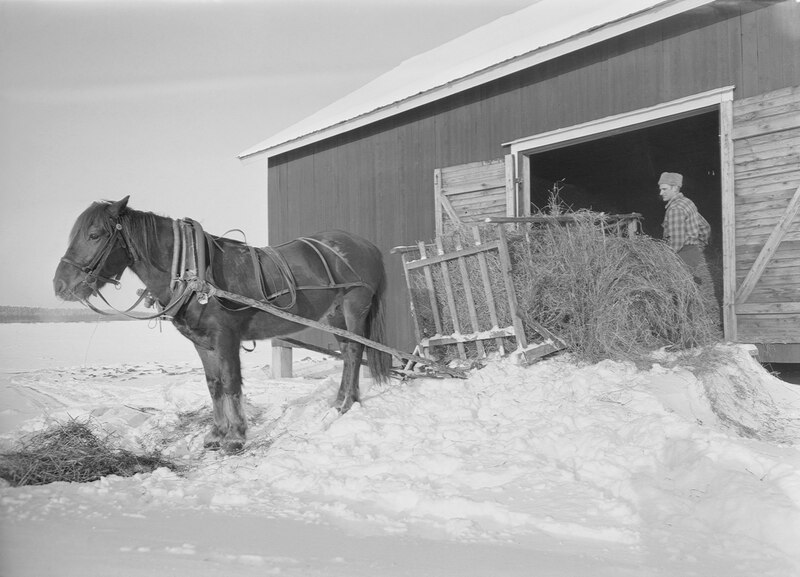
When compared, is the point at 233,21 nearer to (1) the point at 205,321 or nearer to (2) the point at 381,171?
(1) the point at 205,321

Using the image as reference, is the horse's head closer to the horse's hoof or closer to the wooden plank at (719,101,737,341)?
the horse's hoof

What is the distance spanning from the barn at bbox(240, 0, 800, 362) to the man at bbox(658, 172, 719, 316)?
35cm

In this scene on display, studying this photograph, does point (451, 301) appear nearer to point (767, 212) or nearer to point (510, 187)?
point (510, 187)

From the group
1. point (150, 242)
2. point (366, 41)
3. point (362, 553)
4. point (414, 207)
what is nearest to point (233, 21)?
point (366, 41)

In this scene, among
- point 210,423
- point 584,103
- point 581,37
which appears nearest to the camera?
point 210,423

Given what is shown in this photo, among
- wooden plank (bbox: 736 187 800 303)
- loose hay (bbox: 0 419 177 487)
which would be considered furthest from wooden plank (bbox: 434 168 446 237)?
loose hay (bbox: 0 419 177 487)

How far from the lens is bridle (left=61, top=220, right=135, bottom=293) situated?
382 centimetres

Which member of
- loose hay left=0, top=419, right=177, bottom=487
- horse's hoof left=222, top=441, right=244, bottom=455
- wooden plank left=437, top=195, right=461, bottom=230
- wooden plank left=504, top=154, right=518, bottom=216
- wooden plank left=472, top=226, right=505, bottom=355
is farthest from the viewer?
wooden plank left=437, top=195, right=461, bottom=230

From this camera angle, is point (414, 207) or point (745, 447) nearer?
point (745, 447)

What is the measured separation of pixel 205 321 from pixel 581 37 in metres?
4.69

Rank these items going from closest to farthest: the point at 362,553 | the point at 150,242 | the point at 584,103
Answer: the point at 362,553 < the point at 150,242 < the point at 584,103

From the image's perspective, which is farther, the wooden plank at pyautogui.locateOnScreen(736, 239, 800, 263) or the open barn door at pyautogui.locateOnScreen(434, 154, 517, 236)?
the open barn door at pyautogui.locateOnScreen(434, 154, 517, 236)

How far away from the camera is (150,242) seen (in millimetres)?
4184

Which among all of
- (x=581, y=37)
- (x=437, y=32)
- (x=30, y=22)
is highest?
(x=581, y=37)
